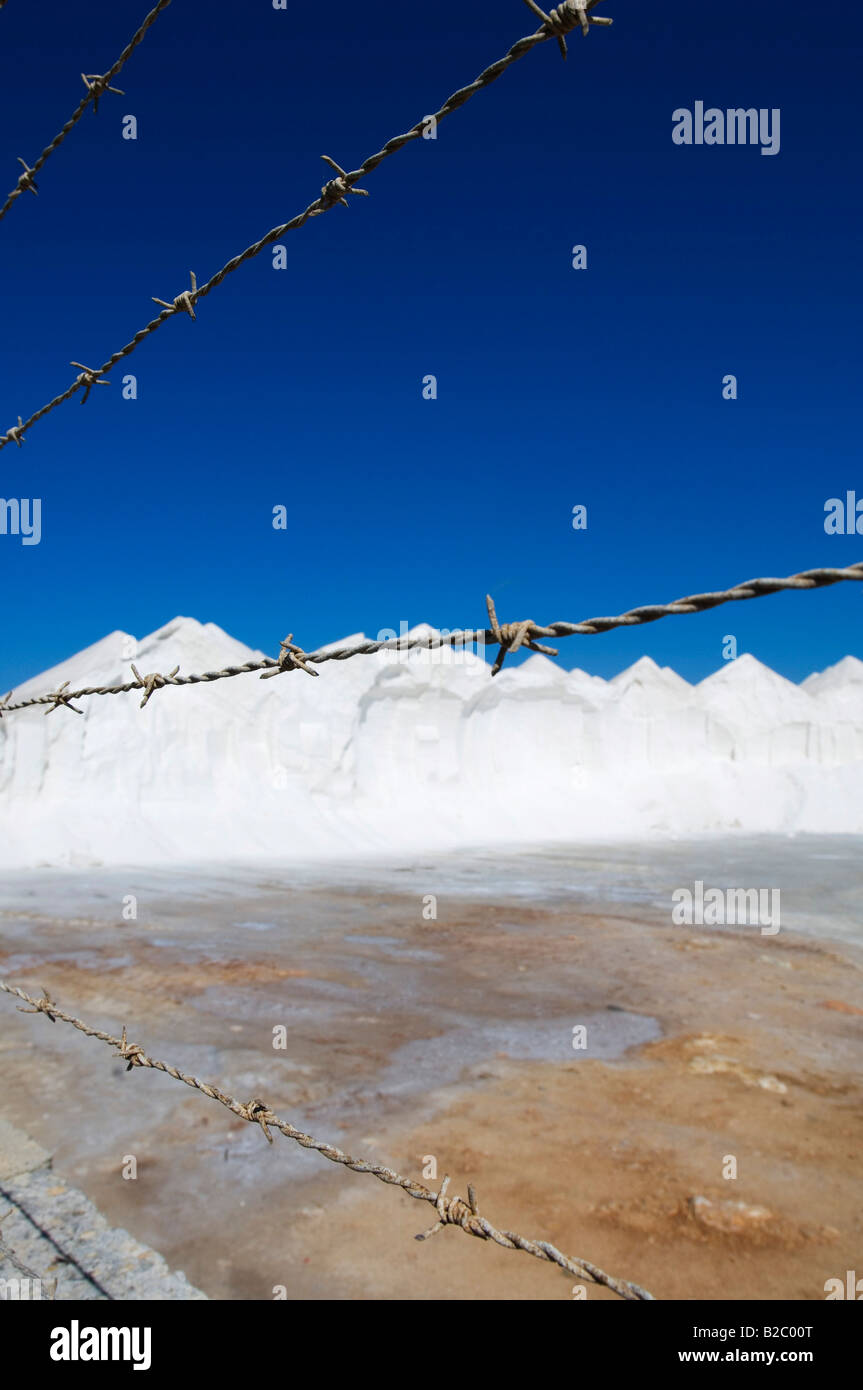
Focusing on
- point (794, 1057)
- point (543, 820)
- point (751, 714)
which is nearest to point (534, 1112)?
point (794, 1057)

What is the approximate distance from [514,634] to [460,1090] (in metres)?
3.59

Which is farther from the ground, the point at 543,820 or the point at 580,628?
the point at 580,628

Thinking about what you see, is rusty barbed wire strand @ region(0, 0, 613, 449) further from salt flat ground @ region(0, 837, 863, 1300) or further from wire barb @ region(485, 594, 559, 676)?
salt flat ground @ region(0, 837, 863, 1300)

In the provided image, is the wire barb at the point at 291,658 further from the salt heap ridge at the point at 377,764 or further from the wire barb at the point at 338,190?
the salt heap ridge at the point at 377,764

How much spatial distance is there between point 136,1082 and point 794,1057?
3712mm

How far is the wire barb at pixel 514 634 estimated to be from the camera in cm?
124

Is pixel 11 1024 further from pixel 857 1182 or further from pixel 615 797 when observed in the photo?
pixel 615 797

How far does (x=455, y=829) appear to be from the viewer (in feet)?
61.9

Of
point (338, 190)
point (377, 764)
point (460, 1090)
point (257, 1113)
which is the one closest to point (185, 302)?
point (338, 190)

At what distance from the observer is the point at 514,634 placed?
1.26 metres

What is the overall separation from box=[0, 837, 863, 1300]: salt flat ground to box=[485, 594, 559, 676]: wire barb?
7.28 ft
